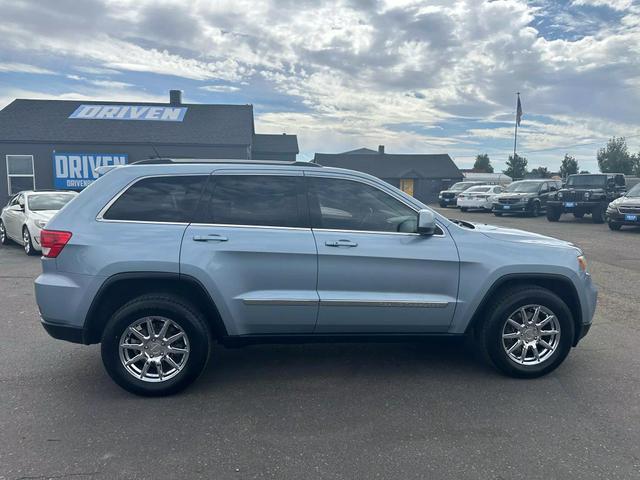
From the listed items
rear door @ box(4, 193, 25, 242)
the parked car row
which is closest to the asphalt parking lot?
rear door @ box(4, 193, 25, 242)

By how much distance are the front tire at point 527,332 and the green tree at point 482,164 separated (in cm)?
8405

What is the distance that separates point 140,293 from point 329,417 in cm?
175

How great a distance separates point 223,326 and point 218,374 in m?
0.63

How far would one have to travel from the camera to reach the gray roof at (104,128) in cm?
2114

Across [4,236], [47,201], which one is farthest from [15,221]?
[4,236]

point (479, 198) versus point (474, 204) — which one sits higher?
point (479, 198)

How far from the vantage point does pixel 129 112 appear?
78.0 ft

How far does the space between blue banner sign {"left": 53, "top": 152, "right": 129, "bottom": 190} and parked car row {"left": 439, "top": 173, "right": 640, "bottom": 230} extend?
18.5 metres

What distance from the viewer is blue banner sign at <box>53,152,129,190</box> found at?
68.6 ft

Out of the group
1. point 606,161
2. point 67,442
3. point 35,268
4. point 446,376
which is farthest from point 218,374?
point 606,161

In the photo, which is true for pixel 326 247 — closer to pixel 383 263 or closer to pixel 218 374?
pixel 383 263

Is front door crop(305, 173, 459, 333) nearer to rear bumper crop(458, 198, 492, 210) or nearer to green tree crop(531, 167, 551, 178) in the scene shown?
rear bumper crop(458, 198, 492, 210)

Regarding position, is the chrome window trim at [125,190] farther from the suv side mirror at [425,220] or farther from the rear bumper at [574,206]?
the rear bumper at [574,206]

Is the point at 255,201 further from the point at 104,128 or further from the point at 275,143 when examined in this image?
the point at 275,143
